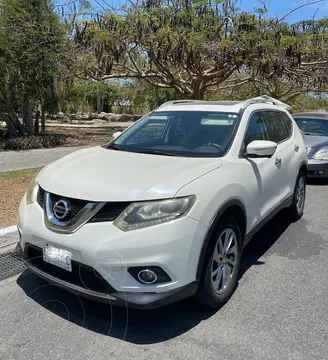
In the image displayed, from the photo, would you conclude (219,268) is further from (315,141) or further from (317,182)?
(315,141)

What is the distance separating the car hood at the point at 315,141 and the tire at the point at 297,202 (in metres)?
2.99

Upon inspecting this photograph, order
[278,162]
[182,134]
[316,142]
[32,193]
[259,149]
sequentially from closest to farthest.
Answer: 1. [32,193]
2. [259,149]
3. [182,134]
4. [278,162]
5. [316,142]

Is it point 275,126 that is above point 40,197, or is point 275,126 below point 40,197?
above

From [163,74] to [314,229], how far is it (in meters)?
12.3

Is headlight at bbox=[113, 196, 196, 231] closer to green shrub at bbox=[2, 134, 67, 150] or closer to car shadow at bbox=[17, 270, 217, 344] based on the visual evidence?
car shadow at bbox=[17, 270, 217, 344]

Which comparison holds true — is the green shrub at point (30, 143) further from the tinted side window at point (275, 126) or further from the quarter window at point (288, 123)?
the tinted side window at point (275, 126)

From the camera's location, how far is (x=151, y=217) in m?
2.65

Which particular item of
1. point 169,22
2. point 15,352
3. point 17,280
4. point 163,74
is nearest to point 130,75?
point 163,74

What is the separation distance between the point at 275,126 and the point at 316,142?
4.17 m

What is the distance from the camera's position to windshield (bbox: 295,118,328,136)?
9346mm

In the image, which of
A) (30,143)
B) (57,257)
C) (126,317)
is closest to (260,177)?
(126,317)

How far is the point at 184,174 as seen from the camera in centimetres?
295

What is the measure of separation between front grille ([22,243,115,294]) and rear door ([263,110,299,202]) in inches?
102

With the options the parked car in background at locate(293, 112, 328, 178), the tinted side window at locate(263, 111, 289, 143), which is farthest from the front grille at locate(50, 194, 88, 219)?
the parked car in background at locate(293, 112, 328, 178)
